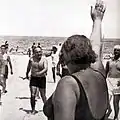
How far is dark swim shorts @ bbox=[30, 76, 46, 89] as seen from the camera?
1.49m

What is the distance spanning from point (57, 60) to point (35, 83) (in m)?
0.17

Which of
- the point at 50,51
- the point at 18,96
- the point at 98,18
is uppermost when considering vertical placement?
the point at 98,18

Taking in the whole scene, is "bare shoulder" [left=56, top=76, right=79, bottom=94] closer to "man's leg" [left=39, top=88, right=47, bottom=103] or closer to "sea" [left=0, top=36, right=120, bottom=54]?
"man's leg" [left=39, top=88, right=47, bottom=103]

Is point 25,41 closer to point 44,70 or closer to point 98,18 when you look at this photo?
point 44,70

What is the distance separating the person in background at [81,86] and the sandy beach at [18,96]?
103 mm

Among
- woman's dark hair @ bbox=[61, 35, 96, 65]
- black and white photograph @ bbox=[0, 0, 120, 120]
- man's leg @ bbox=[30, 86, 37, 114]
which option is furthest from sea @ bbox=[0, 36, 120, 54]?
man's leg @ bbox=[30, 86, 37, 114]

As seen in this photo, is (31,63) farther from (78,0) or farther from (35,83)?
(78,0)

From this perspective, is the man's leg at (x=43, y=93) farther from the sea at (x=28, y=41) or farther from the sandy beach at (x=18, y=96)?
the sea at (x=28, y=41)

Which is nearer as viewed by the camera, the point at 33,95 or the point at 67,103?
the point at 67,103

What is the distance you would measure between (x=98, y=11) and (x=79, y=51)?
288 millimetres

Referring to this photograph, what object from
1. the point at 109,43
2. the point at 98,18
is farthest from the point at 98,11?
the point at 109,43

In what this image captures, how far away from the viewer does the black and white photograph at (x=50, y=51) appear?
146 centimetres

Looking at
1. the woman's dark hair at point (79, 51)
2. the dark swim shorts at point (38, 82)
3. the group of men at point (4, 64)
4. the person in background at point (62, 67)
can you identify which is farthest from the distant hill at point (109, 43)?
Result: the group of men at point (4, 64)

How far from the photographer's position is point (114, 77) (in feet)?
4.97
